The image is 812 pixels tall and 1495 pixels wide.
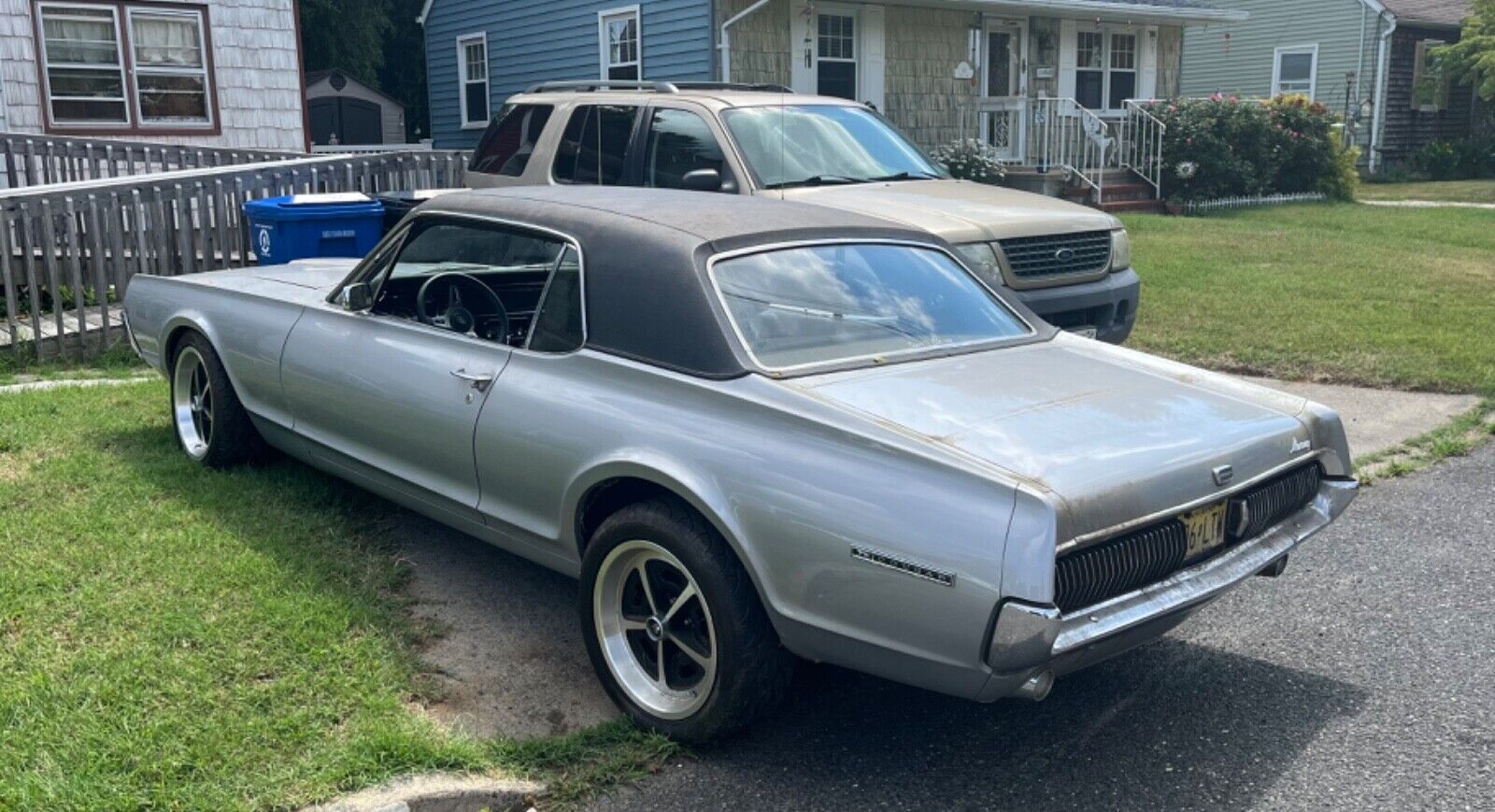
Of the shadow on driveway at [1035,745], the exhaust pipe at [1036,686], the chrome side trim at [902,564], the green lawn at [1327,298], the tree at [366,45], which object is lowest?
the shadow on driveway at [1035,745]

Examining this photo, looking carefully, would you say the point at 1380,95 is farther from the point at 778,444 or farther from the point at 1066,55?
the point at 778,444

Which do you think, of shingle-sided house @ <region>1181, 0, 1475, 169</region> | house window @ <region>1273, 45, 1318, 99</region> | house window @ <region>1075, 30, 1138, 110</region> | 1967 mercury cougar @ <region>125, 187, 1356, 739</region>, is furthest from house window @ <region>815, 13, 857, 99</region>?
house window @ <region>1273, 45, 1318, 99</region>

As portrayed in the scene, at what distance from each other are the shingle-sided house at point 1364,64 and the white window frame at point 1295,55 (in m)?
0.02

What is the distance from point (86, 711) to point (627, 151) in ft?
17.9

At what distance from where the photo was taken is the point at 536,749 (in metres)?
3.64

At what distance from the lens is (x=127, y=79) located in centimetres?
1578

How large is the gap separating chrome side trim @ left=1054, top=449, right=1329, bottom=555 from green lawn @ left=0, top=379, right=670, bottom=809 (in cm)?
129

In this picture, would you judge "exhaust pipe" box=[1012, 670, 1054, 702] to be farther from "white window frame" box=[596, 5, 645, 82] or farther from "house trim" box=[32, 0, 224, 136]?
"white window frame" box=[596, 5, 645, 82]

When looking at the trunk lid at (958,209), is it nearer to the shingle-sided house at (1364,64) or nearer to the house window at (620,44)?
the house window at (620,44)

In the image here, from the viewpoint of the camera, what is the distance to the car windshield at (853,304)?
4020 mm

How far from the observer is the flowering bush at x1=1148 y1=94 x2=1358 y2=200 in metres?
20.3

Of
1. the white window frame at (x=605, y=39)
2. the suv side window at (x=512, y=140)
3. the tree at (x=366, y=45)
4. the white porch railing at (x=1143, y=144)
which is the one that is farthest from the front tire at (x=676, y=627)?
the tree at (x=366, y=45)

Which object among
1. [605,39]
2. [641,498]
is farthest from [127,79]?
[641,498]

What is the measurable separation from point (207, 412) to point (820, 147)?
13.6 feet
